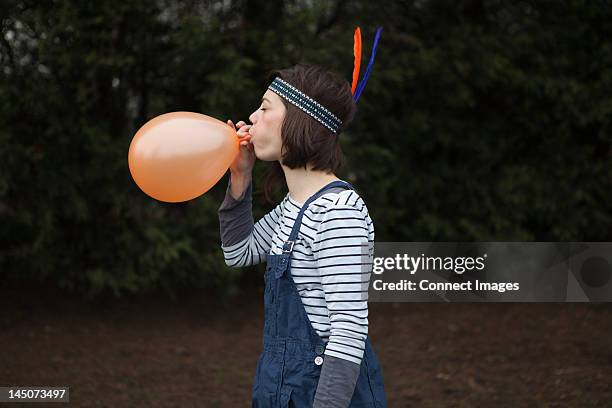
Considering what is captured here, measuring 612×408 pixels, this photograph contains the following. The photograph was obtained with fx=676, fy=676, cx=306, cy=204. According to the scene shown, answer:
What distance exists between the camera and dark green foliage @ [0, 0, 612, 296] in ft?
15.7

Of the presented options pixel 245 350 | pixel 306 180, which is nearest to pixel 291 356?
pixel 306 180

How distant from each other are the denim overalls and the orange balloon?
13.5 inches

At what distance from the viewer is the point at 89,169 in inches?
191

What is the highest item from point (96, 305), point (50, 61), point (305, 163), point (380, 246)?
point (50, 61)

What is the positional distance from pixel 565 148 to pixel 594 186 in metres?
0.41

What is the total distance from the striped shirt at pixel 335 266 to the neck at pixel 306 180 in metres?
0.03

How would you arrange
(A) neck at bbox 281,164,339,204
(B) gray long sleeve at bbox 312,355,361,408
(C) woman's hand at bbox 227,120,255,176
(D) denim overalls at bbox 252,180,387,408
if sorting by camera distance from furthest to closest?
(C) woman's hand at bbox 227,120,255,176 < (A) neck at bbox 281,164,339,204 < (D) denim overalls at bbox 252,180,387,408 < (B) gray long sleeve at bbox 312,355,361,408

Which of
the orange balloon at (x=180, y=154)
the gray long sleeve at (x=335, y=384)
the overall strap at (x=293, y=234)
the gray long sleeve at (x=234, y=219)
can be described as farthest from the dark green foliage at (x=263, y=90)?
the gray long sleeve at (x=335, y=384)

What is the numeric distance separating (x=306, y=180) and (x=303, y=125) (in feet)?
0.54

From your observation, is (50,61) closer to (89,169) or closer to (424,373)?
(89,169)

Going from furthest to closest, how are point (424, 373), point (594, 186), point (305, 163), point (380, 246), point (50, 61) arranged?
point (594, 186) < point (380, 246) < point (50, 61) < point (424, 373) < point (305, 163)

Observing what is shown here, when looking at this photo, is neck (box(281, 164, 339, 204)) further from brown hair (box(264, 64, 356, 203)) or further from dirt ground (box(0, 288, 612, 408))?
dirt ground (box(0, 288, 612, 408))

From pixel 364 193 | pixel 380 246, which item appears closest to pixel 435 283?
pixel 380 246

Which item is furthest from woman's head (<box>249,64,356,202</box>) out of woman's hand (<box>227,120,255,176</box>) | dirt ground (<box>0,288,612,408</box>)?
dirt ground (<box>0,288,612,408</box>)
